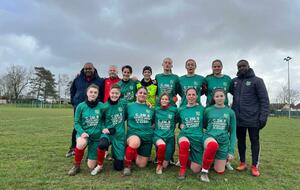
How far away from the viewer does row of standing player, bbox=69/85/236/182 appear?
224 inches

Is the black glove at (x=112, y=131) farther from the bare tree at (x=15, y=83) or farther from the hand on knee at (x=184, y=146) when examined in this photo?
the bare tree at (x=15, y=83)

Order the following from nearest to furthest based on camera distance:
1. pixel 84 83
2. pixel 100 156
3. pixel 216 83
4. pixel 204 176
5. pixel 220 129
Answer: pixel 204 176, pixel 100 156, pixel 220 129, pixel 216 83, pixel 84 83

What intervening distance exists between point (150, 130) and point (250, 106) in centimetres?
209

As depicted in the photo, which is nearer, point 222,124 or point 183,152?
point 183,152

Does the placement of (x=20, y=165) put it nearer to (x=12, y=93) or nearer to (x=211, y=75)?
(x=211, y=75)

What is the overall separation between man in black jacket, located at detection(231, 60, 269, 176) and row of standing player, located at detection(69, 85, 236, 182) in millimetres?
422

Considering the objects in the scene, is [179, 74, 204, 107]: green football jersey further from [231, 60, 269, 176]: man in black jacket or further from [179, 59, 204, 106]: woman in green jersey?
[231, 60, 269, 176]: man in black jacket

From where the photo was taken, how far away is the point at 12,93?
82.8 m

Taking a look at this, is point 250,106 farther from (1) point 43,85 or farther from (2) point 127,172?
(1) point 43,85

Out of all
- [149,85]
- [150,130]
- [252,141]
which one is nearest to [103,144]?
[150,130]

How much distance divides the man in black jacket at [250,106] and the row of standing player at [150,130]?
0.42 meters

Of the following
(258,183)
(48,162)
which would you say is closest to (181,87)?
(258,183)

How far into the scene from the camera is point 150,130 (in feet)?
20.1

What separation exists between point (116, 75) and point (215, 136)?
8.76 feet
